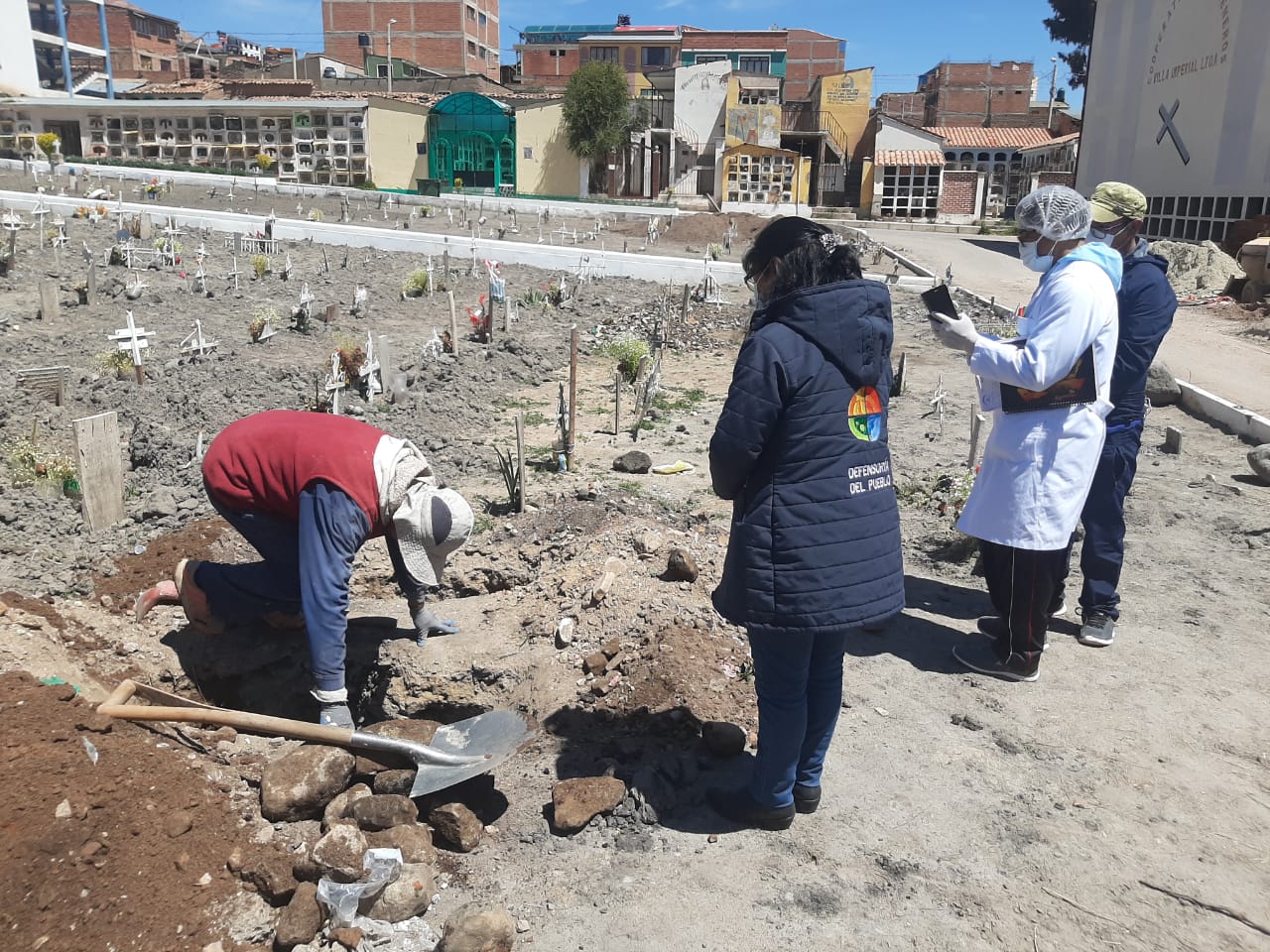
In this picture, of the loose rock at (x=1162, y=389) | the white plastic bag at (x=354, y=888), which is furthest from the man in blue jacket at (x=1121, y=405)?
the loose rock at (x=1162, y=389)

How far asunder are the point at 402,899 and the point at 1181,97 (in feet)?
88.0

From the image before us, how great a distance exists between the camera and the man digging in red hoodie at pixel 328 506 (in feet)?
9.77

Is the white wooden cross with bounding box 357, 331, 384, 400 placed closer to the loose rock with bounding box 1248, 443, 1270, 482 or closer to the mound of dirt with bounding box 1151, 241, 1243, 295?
the loose rock with bounding box 1248, 443, 1270, 482

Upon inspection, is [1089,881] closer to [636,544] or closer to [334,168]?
[636,544]

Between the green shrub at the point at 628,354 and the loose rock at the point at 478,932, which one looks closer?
the loose rock at the point at 478,932

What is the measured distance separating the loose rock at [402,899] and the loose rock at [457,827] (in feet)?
→ 0.75

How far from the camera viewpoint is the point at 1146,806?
279 cm

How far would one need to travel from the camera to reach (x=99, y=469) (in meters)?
4.51

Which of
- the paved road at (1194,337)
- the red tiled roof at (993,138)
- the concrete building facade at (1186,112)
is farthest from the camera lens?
the red tiled roof at (993,138)

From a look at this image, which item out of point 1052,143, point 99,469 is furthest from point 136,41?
point 99,469

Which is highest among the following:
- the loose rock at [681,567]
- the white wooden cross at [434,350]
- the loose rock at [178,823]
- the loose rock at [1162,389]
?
the white wooden cross at [434,350]

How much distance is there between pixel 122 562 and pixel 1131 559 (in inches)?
194

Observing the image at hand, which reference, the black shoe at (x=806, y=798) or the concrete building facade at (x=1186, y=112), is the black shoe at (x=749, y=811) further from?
the concrete building facade at (x=1186, y=112)

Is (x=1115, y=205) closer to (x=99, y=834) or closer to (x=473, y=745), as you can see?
(x=473, y=745)
